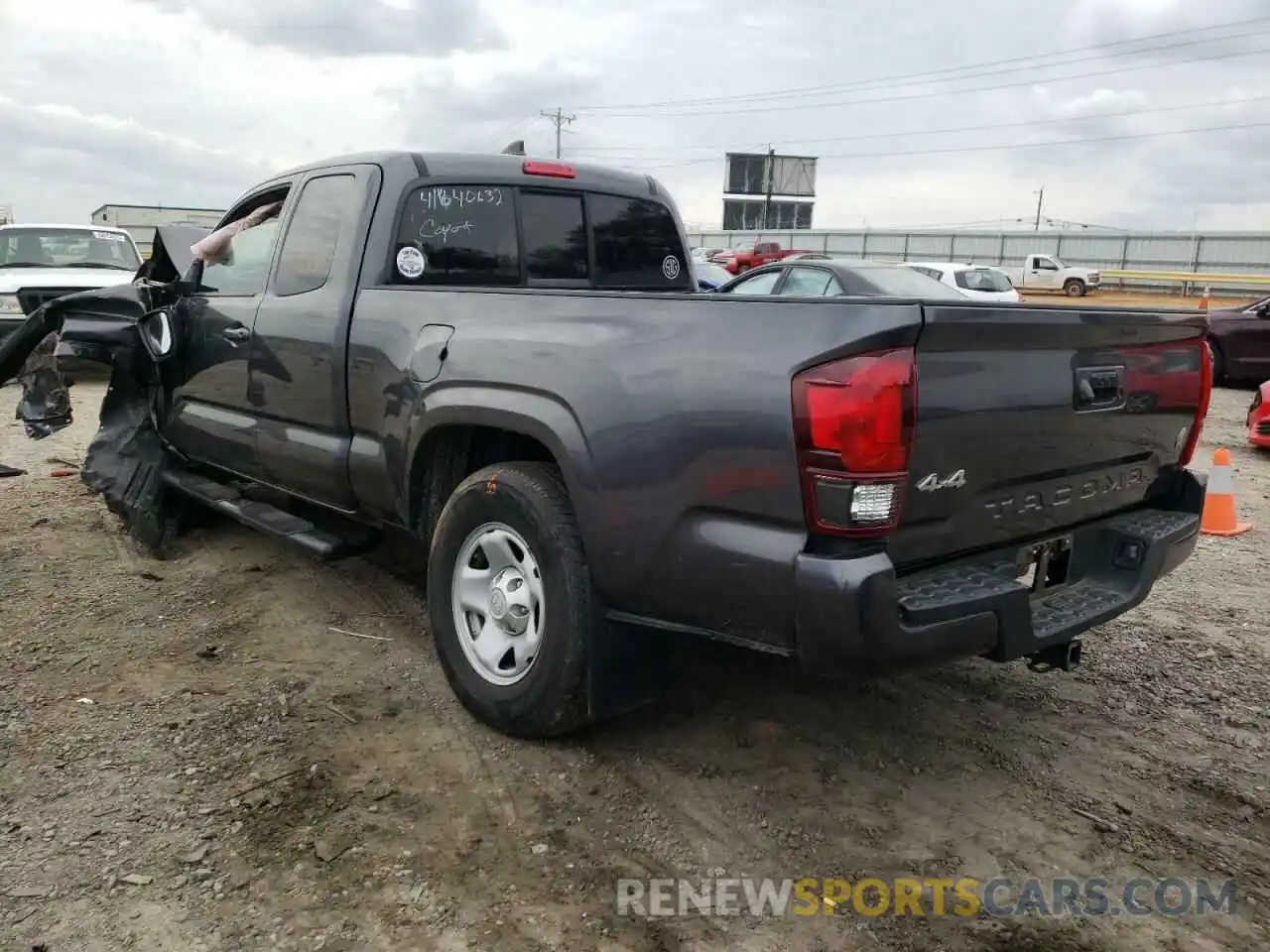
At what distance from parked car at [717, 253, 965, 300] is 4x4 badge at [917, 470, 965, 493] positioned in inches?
364

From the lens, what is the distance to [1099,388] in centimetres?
293

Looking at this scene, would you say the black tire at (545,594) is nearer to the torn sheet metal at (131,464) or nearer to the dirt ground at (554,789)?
the dirt ground at (554,789)

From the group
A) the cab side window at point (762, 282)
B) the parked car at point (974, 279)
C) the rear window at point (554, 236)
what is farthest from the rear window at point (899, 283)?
the rear window at point (554, 236)

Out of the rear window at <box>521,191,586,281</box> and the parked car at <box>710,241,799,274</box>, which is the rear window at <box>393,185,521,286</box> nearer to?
the rear window at <box>521,191,586,281</box>

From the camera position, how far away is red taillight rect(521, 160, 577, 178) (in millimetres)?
4328

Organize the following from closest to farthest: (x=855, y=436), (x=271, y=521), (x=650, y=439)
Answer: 1. (x=855, y=436)
2. (x=650, y=439)
3. (x=271, y=521)

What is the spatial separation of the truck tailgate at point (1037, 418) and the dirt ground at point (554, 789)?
2.85 feet

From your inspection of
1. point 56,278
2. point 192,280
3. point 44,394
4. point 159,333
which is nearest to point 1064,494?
point 192,280

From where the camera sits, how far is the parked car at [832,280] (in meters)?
12.1

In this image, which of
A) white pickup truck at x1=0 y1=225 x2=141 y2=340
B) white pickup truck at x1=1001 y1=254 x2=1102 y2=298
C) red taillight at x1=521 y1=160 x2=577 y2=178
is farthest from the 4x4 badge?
white pickup truck at x1=1001 y1=254 x2=1102 y2=298

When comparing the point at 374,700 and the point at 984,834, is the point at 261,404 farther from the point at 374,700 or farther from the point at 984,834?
the point at 984,834

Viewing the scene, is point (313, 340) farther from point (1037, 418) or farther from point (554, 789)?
point (1037, 418)

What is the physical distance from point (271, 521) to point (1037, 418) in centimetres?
334

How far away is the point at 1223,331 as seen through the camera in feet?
42.1
